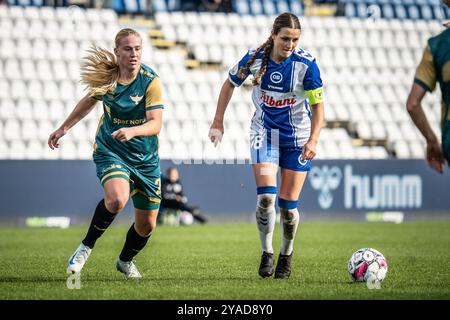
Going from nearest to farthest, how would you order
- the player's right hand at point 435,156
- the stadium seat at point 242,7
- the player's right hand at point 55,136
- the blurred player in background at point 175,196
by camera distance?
the player's right hand at point 435,156 < the player's right hand at point 55,136 < the blurred player in background at point 175,196 < the stadium seat at point 242,7

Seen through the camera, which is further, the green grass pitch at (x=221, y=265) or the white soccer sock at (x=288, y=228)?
the white soccer sock at (x=288, y=228)

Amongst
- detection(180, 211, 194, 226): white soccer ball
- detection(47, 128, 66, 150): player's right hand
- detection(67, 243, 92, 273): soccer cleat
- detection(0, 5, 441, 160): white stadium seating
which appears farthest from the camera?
detection(0, 5, 441, 160): white stadium seating

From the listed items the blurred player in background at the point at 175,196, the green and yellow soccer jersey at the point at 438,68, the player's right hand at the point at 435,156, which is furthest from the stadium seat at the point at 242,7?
the player's right hand at the point at 435,156

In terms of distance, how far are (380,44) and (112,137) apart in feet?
63.5

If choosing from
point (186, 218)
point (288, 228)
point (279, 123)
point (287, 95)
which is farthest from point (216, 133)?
point (186, 218)

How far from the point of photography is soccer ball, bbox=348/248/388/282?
807 centimetres

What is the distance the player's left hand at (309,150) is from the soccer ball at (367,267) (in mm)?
1018

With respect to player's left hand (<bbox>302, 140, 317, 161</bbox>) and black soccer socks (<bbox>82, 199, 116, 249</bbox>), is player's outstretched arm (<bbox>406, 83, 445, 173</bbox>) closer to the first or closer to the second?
player's left hand (<bbox>302, 140, 317, 161</bbox>)

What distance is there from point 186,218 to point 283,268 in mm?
11196

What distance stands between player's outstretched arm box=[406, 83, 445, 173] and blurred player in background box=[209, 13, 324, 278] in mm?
2369

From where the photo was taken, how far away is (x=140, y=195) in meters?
8.26

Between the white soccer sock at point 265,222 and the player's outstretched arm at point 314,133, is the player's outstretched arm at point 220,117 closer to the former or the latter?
the white soccer sock at point 265,222

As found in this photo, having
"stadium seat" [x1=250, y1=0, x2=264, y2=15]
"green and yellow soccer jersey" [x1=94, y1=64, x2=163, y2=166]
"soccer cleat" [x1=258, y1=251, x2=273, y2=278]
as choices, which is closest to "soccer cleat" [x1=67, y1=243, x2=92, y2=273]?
"green and yellow soccer jersey" [x1=94, y1=64, x2=163, y2=166]

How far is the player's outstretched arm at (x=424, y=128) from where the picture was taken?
236 inches
